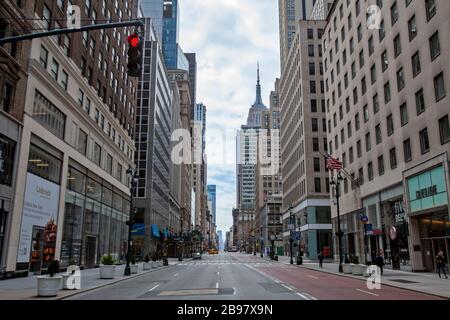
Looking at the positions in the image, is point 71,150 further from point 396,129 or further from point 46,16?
point 396,129

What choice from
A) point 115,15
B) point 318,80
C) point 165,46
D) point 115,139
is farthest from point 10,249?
point 165,46

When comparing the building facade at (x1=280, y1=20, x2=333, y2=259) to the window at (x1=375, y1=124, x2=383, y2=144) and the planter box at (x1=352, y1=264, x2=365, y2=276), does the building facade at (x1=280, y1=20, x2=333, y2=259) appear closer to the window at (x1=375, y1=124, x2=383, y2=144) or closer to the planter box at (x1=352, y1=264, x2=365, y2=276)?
the window at (x1=375, y1=124, x2=383, y2=144)

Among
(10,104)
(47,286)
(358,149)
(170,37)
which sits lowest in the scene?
(47,286)

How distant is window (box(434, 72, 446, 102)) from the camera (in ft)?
96.6

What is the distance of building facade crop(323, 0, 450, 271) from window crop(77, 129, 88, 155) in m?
29.0

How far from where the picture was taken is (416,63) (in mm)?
33531

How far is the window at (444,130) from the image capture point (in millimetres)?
28625

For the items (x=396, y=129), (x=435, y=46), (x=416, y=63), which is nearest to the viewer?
(x=435, y=46)

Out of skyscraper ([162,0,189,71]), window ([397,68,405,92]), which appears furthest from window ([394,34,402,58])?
skyscraper ([162,0,189,71])

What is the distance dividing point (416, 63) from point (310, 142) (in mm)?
45266

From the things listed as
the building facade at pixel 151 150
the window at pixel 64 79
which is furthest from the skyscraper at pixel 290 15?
the window at pixel 64 79

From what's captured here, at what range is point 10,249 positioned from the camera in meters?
26.0

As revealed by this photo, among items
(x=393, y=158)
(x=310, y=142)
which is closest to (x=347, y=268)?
(x=393, y=158)
